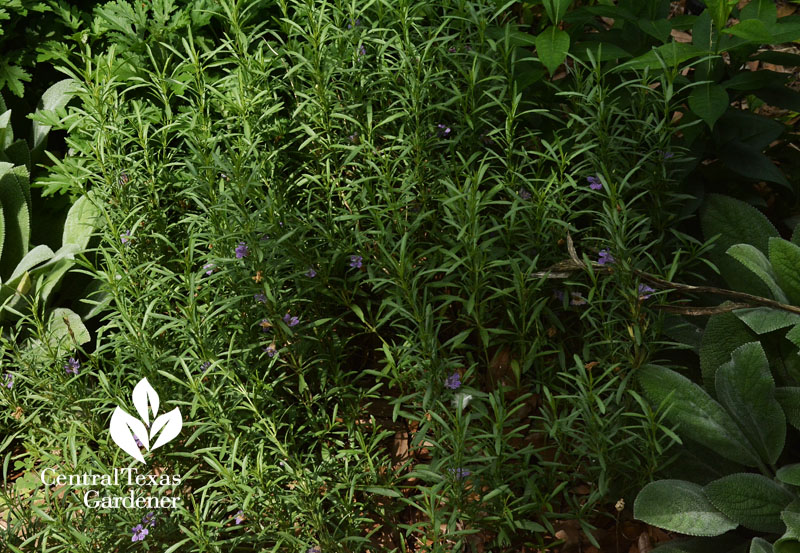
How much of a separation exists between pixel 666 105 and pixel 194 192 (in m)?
1.45

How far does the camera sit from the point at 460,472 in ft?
6.47

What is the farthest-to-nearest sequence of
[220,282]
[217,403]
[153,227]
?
[153,227], [220,282], [217,403]

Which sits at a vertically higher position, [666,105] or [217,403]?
[666,105]

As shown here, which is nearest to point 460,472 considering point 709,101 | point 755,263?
point 755,263

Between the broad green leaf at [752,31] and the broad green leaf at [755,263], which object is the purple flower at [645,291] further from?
the broad green leaf at [752,31]

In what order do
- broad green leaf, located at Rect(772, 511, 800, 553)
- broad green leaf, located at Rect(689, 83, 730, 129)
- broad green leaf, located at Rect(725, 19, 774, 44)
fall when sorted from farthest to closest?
broad green leaf, located at Rect(689, 83, 730, 129) → broad green leaf, located at Rect(725, 19, 774, 44) → broad green leaf, located at Rect(772, 511, 800, 553)

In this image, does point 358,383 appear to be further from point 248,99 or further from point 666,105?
point 666,105

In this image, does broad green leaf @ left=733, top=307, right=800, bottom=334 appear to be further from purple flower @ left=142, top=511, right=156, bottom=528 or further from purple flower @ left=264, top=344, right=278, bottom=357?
purple flower @ left=142, top=511, right=156, bottom=528

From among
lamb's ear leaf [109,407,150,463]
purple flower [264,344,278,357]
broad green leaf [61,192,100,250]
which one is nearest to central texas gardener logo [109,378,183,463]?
lamb's ear leaf [109,407,150,463]

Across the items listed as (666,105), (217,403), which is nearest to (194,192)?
(217,403)

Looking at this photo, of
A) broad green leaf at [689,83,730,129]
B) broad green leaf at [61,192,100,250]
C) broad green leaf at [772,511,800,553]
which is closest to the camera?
broad green leaf at [772,511,800,553]

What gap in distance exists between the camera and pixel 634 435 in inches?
77.6

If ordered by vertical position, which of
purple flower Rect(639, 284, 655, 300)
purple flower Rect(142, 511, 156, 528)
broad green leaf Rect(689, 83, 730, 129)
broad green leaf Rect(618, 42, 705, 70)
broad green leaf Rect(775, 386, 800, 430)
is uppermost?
broad green leaf Rect(618, 42, 705, 70)

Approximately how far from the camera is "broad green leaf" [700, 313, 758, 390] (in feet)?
7.72
